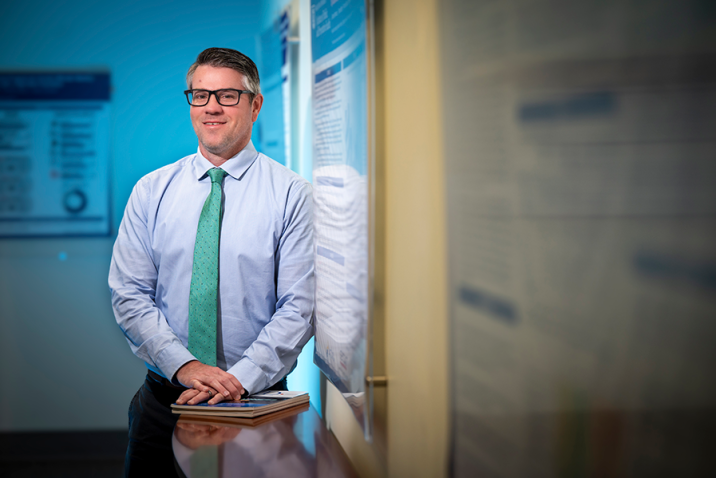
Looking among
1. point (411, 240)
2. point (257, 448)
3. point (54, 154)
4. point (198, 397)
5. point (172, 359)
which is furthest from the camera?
point (54, 154)

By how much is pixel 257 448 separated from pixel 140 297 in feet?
2.36

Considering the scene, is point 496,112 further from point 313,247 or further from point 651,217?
point 313,247

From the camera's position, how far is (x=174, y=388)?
1.65 m

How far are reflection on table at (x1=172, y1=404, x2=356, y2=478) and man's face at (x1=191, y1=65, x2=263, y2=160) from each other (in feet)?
2.91

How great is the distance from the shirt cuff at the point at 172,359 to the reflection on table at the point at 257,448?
0.67 ft

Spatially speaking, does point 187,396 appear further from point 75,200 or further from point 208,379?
point 75,200

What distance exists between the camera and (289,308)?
1.59 metres

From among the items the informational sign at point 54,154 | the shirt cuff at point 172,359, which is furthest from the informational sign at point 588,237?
the informational sign at point 54,154

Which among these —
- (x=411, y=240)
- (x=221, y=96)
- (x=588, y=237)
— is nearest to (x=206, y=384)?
(x=411, y=240)

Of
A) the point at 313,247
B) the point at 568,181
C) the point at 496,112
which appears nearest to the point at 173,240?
the point at 313,247

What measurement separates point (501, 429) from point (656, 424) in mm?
221

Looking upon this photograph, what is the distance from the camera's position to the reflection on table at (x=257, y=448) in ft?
3.70

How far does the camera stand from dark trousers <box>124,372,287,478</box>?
61.4 inches

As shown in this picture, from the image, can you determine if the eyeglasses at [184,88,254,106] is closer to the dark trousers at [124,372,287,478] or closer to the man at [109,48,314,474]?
the man at [109,48,314,474]
